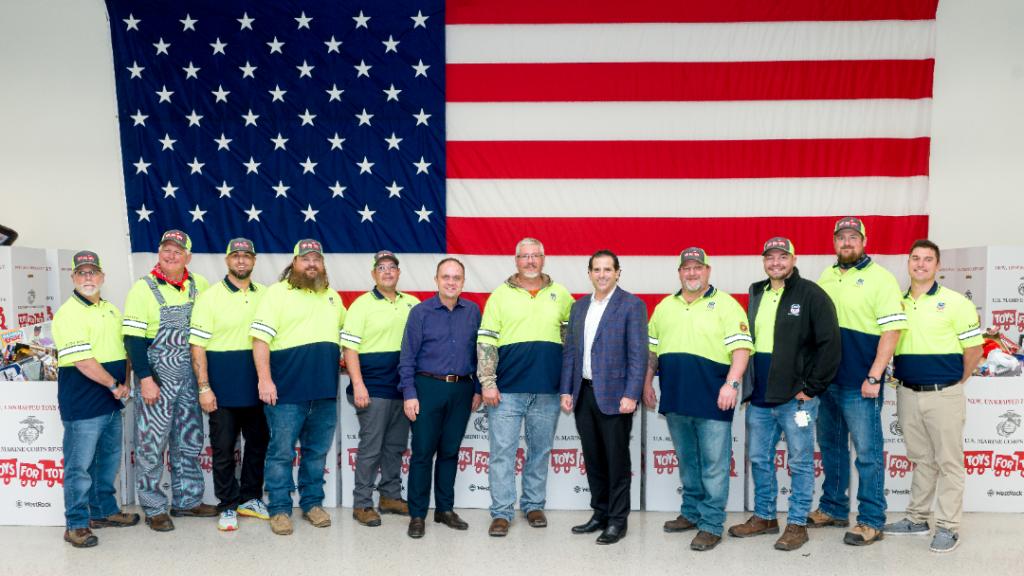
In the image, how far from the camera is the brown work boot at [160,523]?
3.93 metres

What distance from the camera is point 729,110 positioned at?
5.24 metres

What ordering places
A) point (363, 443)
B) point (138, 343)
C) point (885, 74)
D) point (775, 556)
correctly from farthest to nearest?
1. point (885, 74)
2. point (363, 443)
3. point (138, 343)
4. point (775, 556)

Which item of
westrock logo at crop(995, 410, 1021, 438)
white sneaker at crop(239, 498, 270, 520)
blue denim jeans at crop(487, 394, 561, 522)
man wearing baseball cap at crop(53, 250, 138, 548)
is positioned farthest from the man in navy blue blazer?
man wearing baseball cap at crop(53, 250, 138, 548)

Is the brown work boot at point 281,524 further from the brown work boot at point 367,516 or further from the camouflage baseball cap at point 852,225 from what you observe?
the camouflage baseball cap at point 852,225

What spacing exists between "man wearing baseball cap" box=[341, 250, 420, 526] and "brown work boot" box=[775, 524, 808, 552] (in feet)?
7.17

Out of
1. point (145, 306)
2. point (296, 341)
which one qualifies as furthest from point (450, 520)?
point (145, 306)

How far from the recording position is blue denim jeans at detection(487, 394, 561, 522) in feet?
12.8

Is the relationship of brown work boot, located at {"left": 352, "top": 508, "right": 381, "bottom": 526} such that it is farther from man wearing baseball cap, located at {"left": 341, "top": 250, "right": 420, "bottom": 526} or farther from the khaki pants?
the khaki pants

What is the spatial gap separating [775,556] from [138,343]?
3.62 meters

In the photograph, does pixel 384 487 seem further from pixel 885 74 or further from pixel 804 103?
pixel 885 74

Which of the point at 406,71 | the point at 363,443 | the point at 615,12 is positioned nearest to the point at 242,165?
the point at 406,71

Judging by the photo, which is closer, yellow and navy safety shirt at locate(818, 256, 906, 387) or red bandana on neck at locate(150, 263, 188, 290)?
yellow and navy safety shirt at locate(818, 256, 906, 387)

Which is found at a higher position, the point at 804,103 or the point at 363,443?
the point at 804,103

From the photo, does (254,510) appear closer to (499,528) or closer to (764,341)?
(499,528)
